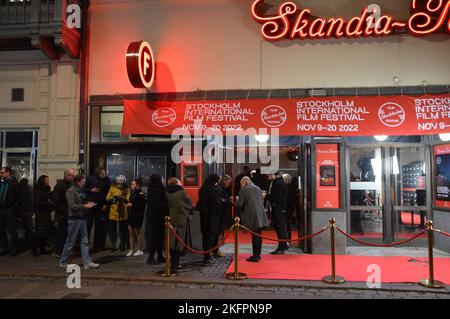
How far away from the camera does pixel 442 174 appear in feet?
32.5

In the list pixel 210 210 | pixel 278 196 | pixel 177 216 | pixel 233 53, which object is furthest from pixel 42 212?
pixel 233 53

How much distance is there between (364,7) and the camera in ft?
33.4

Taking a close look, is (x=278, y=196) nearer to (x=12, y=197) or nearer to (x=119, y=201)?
(x=119, y=201)

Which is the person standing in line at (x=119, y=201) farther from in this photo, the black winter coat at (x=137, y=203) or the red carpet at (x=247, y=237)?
the red carpet at (x=247, y=237)

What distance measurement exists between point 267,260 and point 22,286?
483 centimetres

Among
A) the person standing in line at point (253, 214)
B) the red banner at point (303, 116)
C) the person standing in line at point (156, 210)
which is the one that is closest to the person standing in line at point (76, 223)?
the person standing in line at point (156, 210)

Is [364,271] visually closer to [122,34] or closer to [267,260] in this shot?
[267,260]

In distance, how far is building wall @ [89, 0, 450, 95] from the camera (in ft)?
Answer: 33.0

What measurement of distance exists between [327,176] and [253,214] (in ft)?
7.50

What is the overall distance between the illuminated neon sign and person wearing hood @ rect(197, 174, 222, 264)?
310 centimetres

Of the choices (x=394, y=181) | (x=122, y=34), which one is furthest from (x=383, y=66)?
(x=122, y=34)

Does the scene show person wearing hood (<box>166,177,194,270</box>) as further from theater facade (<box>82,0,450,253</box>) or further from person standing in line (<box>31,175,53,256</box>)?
person standing in line (<box>31,175,53,256</box>)

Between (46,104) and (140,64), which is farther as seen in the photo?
(46,104)

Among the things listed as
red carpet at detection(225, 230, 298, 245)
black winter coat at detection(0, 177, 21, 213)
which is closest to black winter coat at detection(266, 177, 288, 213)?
red carpet at detection(225, 230, 298, 245)
